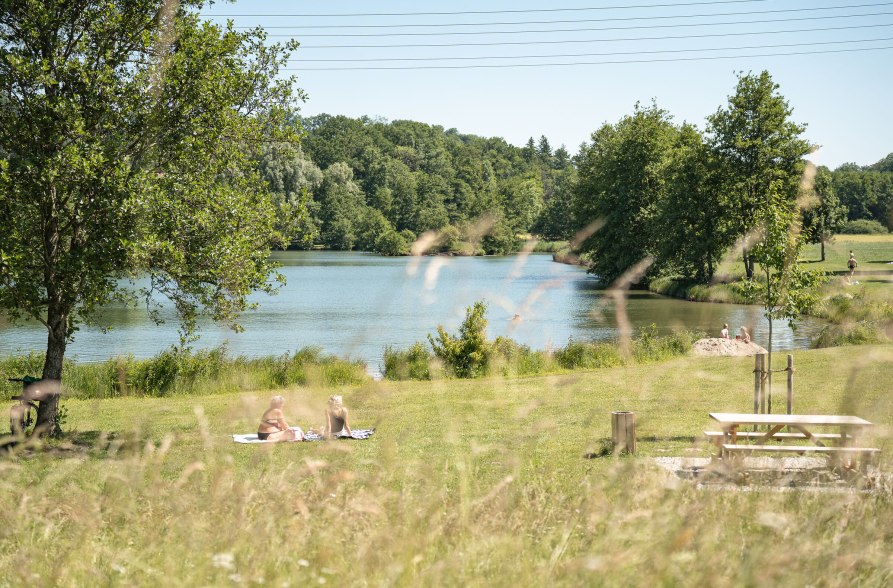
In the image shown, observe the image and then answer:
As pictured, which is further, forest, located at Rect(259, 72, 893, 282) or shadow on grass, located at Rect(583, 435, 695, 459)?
forest, located at Rect(259, 72, 893, 282)

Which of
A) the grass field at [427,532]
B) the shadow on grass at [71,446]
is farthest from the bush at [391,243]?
the grass field at [427,532]

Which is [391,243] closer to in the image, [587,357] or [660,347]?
[660,347]

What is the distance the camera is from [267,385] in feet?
68.7

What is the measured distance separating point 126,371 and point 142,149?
9.47 meters

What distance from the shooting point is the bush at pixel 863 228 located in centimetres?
9481

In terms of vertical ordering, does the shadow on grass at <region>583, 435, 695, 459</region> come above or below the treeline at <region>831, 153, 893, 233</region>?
below

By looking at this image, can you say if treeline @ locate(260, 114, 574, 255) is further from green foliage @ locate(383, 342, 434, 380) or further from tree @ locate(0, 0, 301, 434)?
tree @ locate(0, 0, 301, 434)

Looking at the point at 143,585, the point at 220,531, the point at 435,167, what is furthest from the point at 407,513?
the point at 435,167

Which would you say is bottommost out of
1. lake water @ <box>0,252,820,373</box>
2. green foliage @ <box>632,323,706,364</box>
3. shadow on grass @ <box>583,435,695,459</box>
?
lake water @ <box>0,252,820,373</box>

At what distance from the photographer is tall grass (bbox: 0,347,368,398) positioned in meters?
20.0

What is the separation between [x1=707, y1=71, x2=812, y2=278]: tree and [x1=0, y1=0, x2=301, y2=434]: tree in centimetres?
4538

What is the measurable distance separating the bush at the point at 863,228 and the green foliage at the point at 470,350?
275 ft

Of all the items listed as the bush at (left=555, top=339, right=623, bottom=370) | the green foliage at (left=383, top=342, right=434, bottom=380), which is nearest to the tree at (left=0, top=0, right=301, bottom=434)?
the green foliage at (left=383, top=342, right=434, bottom=380)

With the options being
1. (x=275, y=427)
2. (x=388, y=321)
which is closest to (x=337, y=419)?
(x=275, y=427)
